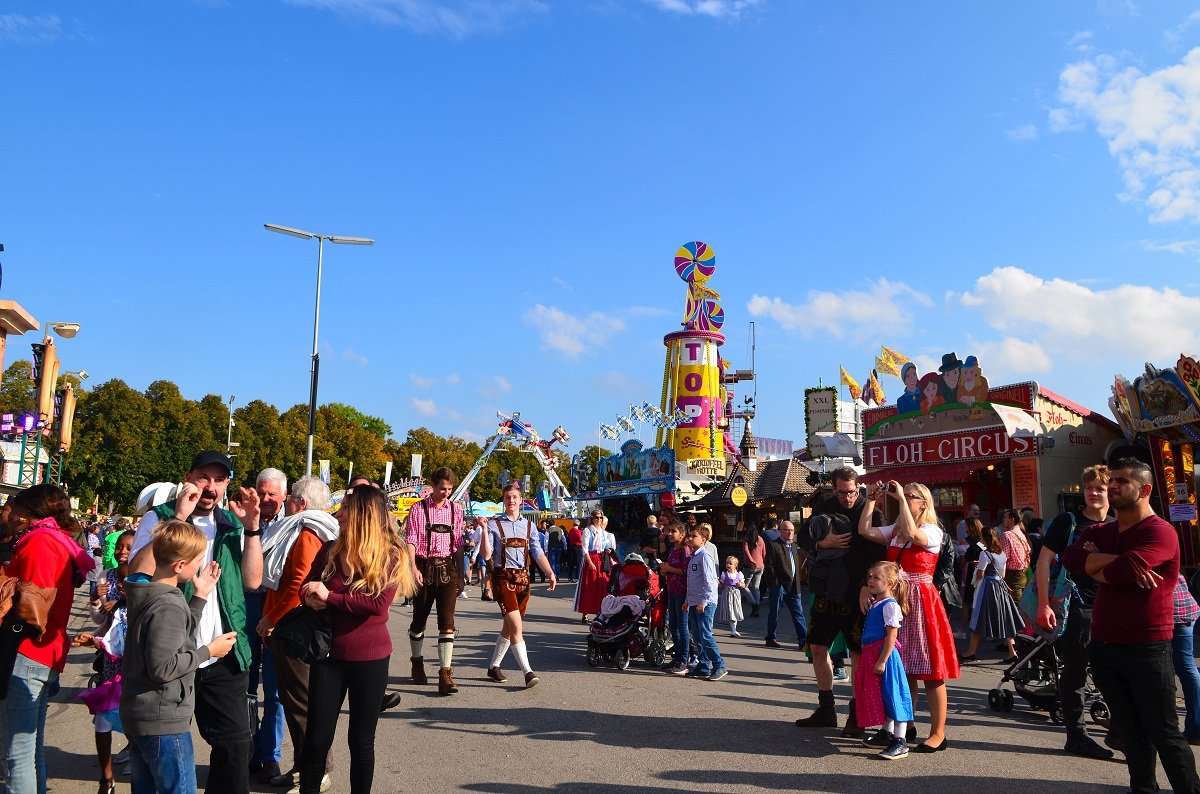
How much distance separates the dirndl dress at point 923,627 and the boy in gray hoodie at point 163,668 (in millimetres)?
4385

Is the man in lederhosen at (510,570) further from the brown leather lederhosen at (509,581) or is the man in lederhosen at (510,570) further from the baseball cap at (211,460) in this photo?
the baseball cap at (211,460)

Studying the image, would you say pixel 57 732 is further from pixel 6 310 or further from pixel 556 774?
pixel 6 310

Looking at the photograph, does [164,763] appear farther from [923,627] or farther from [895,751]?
[923,627]

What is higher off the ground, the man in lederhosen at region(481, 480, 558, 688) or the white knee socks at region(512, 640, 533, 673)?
the man in lederhosen at region(481, 480, 558, 688)

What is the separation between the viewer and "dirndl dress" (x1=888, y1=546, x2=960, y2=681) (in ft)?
20.0

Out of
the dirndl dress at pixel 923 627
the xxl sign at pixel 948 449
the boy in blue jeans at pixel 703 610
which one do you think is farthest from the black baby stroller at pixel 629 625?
the xxl sign at pixel 948 449

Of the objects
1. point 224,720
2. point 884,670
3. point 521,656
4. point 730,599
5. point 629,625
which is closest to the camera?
point 224,720

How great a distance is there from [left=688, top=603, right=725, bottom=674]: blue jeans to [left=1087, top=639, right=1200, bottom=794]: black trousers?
4.95m

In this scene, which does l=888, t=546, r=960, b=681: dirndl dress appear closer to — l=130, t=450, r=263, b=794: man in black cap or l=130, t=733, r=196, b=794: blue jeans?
l=130, t=450, r=263, b=794: man in black cap

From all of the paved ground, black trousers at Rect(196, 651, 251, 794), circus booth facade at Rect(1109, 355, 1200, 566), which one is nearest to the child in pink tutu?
the paved ground

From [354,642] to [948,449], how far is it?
1869 centimetres

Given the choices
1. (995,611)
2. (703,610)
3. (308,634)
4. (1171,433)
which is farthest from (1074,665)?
(1171,433)

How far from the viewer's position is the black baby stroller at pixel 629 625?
34.0 ft

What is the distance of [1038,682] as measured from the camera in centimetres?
775
